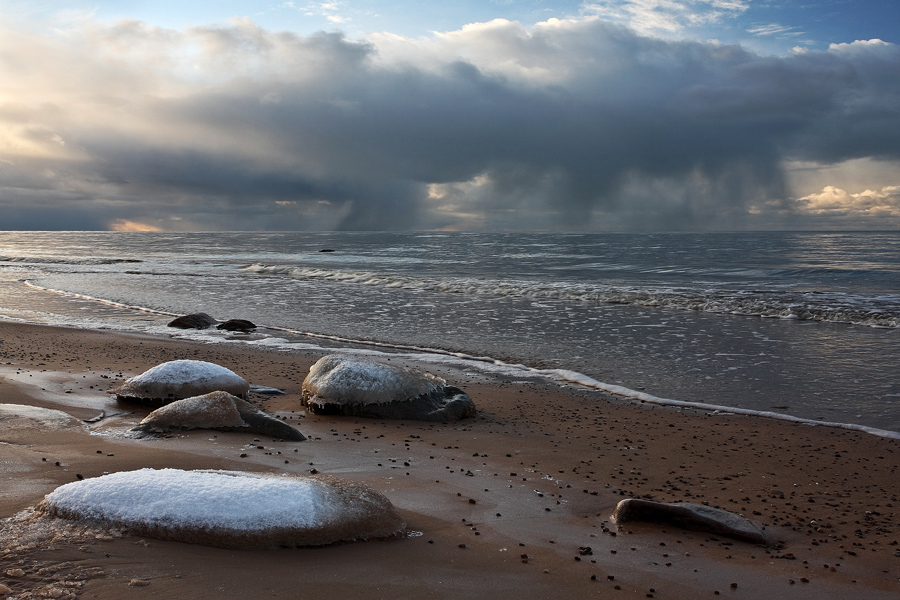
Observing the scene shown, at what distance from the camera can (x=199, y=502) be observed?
127 inches

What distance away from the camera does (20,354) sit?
9820 millimetres

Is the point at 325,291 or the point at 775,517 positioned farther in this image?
the point at 325,291

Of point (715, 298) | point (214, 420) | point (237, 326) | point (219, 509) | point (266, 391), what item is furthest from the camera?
point (715, 298)

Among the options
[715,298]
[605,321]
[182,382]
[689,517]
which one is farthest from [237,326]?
[715,298]

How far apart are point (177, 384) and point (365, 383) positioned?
2071mm

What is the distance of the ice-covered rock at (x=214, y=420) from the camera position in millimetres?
5637

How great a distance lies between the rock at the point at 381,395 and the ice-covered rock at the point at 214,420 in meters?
1.20

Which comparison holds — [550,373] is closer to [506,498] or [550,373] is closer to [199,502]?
[506,498]

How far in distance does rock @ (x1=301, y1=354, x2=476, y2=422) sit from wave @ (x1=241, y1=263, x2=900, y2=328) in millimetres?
12817

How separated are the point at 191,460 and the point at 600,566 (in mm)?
3091

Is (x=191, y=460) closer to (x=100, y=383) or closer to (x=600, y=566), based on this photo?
(x=600, y=566)

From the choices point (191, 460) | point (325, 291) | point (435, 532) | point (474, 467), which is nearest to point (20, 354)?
point (191, 460)

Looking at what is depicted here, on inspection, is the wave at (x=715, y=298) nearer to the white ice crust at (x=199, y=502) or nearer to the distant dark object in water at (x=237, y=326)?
the distant dark object in water at (x=237, y=326)

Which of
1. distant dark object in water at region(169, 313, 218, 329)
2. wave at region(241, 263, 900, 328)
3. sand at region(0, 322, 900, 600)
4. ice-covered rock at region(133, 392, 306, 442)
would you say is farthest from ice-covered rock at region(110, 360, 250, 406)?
wave at region(241, 263, 900, 328)
